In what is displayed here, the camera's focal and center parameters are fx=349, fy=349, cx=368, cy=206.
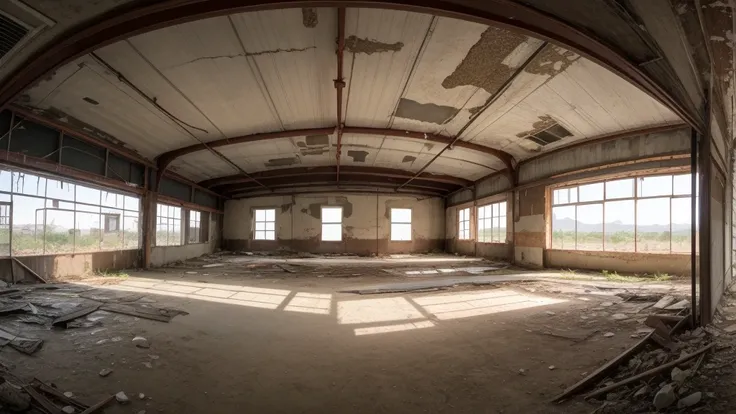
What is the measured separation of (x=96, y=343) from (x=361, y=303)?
394 cm

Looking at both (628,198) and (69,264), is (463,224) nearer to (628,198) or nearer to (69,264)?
(628,198)

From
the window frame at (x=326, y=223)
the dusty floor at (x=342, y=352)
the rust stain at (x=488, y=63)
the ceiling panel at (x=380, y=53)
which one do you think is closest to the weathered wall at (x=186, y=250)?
the window frame at (x=326, y=223)

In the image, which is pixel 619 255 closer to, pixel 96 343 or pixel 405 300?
pixel 405 300

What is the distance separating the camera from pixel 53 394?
9.25 ft

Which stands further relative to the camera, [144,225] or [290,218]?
[290,218]

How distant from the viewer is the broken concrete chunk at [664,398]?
2432 mm

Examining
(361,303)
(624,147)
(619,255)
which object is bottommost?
(361,303)

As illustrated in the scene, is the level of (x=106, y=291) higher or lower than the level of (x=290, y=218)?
lower

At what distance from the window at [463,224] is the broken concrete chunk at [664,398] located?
15447mm

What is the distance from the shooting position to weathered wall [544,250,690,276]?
8.54 meters

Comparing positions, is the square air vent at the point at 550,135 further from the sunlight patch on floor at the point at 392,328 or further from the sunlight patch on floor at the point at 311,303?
the sunlight patch on floor at the point at 311,303

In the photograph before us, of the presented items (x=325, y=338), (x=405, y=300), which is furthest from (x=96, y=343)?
(x=405, y=300)

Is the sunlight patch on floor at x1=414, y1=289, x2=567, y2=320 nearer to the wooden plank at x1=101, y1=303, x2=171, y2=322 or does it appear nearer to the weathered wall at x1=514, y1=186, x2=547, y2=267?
the wooden plank at x1=101, y1=303, x2=171, y2=322

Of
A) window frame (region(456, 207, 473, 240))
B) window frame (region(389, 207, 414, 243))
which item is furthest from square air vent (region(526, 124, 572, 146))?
window frame (region(389, 207, 414, 243))
